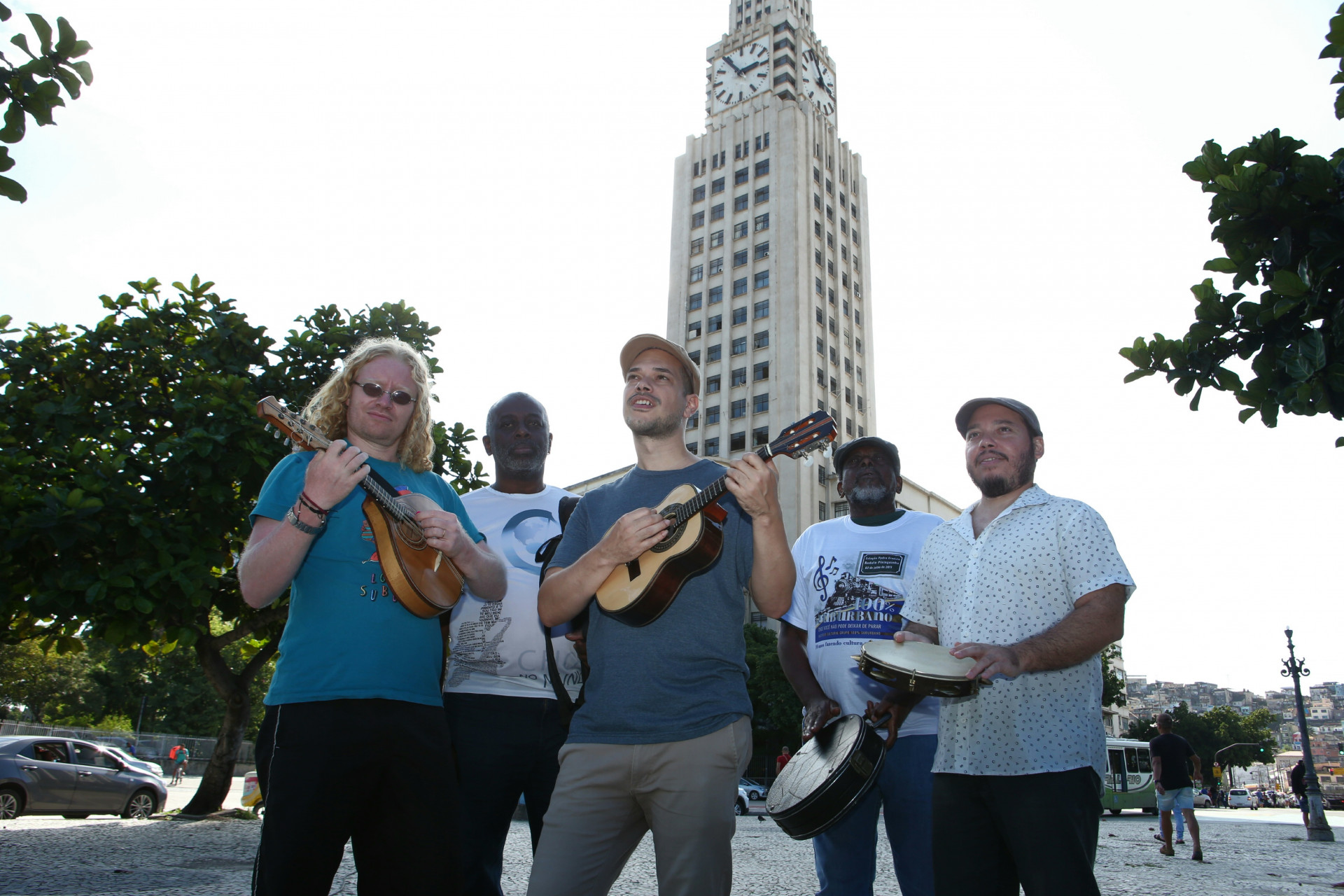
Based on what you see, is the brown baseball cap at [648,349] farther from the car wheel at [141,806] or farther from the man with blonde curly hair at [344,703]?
the car wheel at [141,806]

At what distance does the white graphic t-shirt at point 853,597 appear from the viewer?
4035mm

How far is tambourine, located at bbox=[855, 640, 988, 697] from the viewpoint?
9.50 ft

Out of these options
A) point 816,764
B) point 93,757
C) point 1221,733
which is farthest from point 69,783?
point 1221,733

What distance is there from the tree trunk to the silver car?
1492mm

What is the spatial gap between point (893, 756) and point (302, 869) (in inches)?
97.5

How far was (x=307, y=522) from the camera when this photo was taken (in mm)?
2732

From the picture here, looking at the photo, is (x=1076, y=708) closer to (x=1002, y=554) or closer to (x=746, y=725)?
(x=1002, y=554)

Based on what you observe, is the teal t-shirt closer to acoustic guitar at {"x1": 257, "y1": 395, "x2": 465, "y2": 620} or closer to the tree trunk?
acoustic guitar at {"x1": 257, "y1": 395, "x2": 465, "y2": 620}

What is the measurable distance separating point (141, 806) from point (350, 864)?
9873 millimetres

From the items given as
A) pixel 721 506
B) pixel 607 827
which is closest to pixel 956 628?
pixel 721 506

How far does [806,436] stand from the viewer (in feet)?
10.3

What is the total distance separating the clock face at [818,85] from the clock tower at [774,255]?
0.57 ft

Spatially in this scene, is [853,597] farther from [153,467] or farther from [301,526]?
[153,467]

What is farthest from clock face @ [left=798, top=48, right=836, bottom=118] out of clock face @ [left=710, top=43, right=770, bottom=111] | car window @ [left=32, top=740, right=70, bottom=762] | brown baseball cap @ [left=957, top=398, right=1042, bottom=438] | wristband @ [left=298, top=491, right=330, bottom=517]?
wristband @ [left=298, top=491, right=330, bottom=517]
